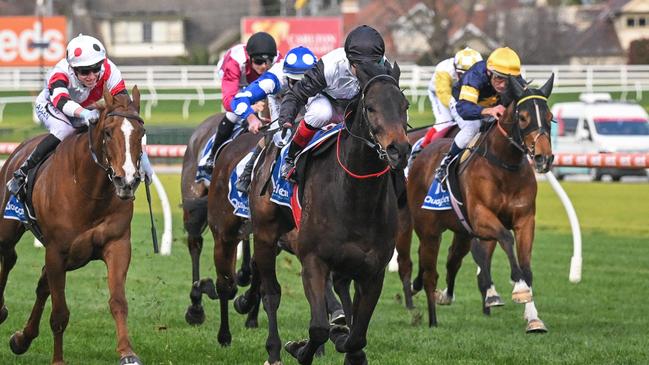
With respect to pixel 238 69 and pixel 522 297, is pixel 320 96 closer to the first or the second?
pixel 522 297

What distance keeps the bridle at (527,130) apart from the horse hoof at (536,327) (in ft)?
4.04

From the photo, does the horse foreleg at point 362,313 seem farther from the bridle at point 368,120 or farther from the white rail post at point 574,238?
the white rail post at point 574,238

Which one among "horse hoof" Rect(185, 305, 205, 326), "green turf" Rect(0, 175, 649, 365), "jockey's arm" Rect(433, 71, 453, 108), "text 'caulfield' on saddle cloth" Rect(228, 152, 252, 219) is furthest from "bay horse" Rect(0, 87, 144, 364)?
"jockey's arm" Rect(433, 71, 453, 108)

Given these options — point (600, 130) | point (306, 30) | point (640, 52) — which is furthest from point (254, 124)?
point (640, 52)

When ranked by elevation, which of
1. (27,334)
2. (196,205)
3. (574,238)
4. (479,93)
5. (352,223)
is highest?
(479,93)

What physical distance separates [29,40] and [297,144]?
45.1 m

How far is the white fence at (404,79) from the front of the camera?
4534 centimetres

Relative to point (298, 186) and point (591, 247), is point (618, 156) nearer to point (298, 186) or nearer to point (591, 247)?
point (591, 247)

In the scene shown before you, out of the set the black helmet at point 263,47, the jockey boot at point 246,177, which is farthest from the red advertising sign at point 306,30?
the jockey boot at point 246,177

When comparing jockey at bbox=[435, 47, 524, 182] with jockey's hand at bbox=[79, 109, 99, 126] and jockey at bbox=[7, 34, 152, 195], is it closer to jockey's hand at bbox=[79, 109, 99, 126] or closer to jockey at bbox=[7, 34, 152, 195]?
jockey at bbox=[7, 34, 152, 195]

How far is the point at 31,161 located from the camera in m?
8.56

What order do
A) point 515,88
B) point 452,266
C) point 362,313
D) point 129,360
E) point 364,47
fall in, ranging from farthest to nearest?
point 452,266, point 515,88, point 129,360, point 362,313, point 364,47

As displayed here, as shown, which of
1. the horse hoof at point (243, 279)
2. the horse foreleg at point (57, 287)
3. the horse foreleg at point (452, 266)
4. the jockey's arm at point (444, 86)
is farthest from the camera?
the jockey's arm at point (444, 86)

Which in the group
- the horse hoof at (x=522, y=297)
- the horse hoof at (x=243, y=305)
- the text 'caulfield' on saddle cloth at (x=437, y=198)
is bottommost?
the horse hoof at (x=243, y=305)
